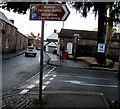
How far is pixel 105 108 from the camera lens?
547 centimetres

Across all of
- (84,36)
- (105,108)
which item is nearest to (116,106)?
(105,108)

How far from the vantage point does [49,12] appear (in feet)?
17.6

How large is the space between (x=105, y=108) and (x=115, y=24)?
14.4 m

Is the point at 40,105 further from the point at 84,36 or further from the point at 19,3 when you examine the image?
the point at 84,36

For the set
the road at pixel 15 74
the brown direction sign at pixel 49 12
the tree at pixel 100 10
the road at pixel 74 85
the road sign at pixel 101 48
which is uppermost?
the tree at pixel 100 10

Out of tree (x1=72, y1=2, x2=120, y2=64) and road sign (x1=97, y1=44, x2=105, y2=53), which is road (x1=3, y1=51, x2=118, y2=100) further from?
tree (x1=72, y1=2, x2=120, y2=64)

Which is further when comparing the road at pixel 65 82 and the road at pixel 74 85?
the road at pixel 65 82

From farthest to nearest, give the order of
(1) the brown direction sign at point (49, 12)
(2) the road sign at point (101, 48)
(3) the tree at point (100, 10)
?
(2) the road sign at point (101, 48) → (3) the tree at point (100, 10) → (1) the brown direction sign at point (49, 12)

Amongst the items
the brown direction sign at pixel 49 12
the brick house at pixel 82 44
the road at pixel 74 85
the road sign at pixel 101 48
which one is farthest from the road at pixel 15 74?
the brick house at pixel 82 44

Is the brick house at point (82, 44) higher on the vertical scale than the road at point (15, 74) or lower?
higher

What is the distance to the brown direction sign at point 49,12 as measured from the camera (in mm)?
5246

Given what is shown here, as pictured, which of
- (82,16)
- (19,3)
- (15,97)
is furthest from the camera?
(82,16)

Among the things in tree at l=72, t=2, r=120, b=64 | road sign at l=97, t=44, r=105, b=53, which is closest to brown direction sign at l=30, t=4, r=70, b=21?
tree at l=72, t=2, r=120, b=64

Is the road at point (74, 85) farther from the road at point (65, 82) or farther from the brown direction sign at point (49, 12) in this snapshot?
the brown direction sign at point (49, 12)
